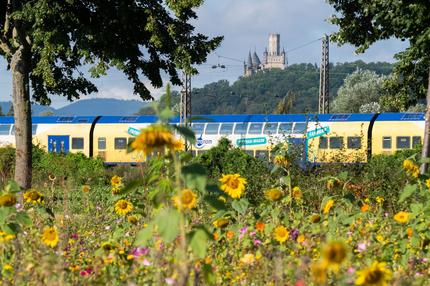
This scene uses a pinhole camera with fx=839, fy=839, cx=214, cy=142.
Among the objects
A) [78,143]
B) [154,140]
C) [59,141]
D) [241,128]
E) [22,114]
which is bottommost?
[78,143]

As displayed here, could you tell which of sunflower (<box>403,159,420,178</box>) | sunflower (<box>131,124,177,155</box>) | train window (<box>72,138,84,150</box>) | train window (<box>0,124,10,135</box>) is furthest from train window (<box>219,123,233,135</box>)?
sunflower (<box>131,124,177,155</box>)

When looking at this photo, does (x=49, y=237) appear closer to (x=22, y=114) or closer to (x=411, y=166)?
(x=411, y=166)

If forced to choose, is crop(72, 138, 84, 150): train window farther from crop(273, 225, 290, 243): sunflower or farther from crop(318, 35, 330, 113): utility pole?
crop(273, 225, 290, 243): sunflower

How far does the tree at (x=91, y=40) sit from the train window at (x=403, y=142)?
64.5ft

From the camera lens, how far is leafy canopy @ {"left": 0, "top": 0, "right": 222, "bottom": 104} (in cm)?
1788

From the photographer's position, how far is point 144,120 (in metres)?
42.6

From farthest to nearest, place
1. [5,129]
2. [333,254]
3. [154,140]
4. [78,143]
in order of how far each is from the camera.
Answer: [5,129], [78,143], [154,140], [333,254]

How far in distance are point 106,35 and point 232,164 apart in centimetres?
405

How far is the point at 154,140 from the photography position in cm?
377

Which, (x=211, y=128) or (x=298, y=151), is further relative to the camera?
(x=211, y=128)

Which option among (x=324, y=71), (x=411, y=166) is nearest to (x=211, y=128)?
(x=324, y=71)

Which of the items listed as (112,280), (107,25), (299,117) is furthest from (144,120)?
(112,280)

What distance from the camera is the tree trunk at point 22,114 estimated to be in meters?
18.4

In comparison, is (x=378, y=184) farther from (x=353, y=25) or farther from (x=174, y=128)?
(x=174, y=128)
